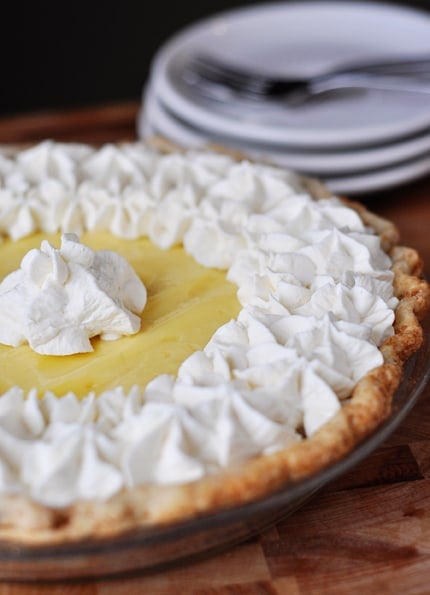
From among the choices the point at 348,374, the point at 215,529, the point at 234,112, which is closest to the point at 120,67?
the point at 234,112

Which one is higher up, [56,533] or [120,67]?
[56,533]

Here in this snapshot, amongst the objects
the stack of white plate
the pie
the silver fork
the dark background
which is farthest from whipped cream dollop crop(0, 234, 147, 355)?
the dark background

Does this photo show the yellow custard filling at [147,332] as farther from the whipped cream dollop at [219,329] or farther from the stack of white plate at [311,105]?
the stack of white plate at [311,105]

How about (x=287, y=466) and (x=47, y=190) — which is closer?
(x=287, y=466)

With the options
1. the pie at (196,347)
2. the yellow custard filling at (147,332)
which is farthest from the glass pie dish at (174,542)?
the yellow custard filling at (147,332)

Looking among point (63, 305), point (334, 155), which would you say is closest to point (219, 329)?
point (63, 305)

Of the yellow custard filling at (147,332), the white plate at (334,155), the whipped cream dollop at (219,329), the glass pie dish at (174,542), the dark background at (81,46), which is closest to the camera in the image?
the glass pie dish at (174,542)

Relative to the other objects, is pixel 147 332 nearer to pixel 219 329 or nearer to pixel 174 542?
pixel 219 329

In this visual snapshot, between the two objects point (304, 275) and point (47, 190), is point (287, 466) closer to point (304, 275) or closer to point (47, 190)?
point (304, 275)
